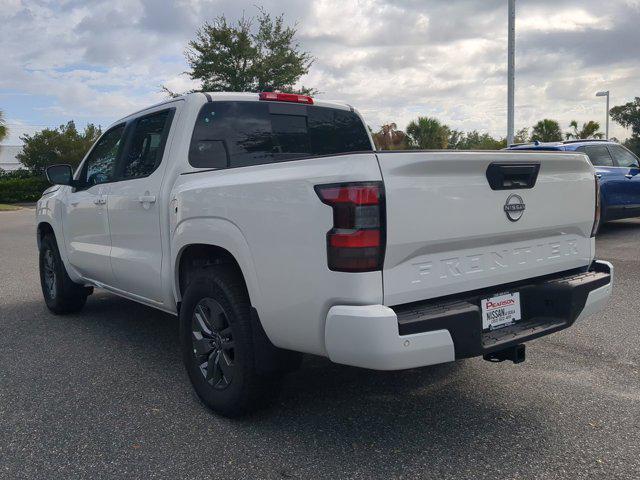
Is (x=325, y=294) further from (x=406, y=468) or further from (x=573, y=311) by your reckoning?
(x=573, y=311)

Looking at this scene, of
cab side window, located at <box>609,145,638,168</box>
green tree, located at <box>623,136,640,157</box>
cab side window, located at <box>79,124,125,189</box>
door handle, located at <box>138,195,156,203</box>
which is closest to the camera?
door handle, located at <box>138,195,156,203</box>

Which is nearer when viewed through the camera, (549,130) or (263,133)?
(263,133)

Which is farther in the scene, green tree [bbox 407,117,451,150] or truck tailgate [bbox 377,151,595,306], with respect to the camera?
green tree [bbox 407,117,451,150]

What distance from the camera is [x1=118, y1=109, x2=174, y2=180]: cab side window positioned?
429 centimetres

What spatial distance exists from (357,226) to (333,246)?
140mm

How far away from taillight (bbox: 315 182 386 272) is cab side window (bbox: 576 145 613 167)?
896cm

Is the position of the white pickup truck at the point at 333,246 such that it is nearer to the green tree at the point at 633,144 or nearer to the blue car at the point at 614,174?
the blue car at the point at 614,174

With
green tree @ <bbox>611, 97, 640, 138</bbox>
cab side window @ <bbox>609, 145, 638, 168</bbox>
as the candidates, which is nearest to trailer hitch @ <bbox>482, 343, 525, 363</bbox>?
cab side window @ <bbox>609, 145, 638, 168</bbox>

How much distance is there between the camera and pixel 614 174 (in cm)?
1056

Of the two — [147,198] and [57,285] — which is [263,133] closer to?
[147,198]

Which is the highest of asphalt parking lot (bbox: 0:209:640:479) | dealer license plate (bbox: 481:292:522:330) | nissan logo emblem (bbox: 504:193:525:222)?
nissan logo emblem (bbox: 504:193:525:222)

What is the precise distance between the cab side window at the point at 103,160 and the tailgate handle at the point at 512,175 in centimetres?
303

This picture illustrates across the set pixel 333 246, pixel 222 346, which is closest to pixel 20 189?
pixel 222 346

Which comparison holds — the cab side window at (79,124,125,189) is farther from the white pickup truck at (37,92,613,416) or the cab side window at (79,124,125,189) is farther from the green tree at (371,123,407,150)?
the green tree at (371,123,407,150)
